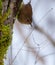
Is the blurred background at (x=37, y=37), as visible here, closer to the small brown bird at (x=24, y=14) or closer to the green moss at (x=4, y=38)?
the small brown bird at (x=24, y=14)

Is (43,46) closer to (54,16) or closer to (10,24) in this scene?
(54,16)

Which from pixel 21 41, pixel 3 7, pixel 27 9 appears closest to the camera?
pixel 3 7

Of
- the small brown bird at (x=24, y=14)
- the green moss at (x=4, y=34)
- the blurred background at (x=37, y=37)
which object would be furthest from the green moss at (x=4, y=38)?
the blurred background at (x=37, y=37)

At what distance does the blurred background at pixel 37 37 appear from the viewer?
1472mm

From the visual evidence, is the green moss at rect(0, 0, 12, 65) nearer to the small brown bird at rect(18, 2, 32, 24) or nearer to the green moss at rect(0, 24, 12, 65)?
the green moss at rect(0, 24, 12, 65)

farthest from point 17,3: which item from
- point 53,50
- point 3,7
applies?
point 53,50

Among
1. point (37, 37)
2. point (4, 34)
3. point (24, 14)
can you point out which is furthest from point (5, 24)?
point (37, 37)

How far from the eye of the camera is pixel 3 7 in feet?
2.64

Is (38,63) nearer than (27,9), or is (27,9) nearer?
(27,9)

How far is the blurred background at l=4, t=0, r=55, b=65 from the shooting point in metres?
1.47

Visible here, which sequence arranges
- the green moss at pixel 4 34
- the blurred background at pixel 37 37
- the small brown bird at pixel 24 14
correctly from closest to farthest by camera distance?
the green moss at pixel 4 34 → the small brown bird at pixel 24 14 → the blurred background at pixel 37 37

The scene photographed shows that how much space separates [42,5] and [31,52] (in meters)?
0.38

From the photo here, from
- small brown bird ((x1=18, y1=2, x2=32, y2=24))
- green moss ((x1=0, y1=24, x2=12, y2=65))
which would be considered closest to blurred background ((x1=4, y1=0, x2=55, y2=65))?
small brown bird ((x1=18, y1=2, x2=32, y2=24))

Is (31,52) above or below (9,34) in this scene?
below
